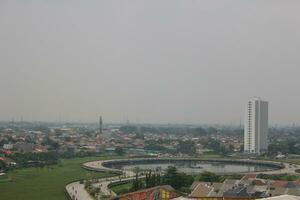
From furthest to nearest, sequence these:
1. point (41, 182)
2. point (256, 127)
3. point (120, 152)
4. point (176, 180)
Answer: point (256, 127), point (120, 152), point (41, 182), point (176, 180)

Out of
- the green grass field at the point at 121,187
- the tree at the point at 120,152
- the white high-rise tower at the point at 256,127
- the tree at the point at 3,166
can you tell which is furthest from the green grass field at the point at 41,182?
the white high-rise tower at the point at 256,127

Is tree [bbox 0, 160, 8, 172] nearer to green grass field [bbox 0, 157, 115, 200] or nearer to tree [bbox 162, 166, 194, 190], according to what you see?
green grass field [bbox 0, 157, 115, 200]

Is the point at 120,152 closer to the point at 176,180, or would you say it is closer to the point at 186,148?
the point at 186,148

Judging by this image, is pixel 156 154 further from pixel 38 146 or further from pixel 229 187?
pixel 229 187

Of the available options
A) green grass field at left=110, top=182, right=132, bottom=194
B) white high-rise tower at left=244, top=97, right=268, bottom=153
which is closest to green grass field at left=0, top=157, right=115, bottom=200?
green grass field at left=110, top=182, right=132, bottom=194

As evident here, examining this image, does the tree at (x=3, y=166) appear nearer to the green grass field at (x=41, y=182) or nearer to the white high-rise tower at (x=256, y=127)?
the green grass field at (x=41, y=182)

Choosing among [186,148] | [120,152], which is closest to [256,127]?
[186,148]

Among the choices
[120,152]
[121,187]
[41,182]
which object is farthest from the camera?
[120,152]
